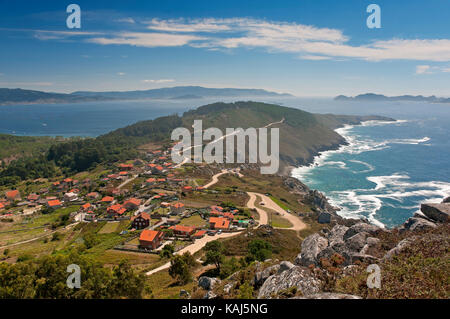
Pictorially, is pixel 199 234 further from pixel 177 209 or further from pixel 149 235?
pixel 177 209

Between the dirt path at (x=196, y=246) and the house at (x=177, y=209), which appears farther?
the house at (x=177, y=209)

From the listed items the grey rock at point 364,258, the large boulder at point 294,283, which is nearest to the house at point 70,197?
the large boulder at point 294,283

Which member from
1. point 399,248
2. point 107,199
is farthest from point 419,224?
point 107,199

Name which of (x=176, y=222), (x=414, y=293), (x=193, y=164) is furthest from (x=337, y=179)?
(x=414, y=293)

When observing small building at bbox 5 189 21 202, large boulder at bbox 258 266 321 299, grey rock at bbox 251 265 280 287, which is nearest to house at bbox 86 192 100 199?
small building at bbox 5 189 21 202

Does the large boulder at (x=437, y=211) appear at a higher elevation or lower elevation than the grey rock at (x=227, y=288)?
higher

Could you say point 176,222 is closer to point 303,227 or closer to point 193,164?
point 303,227

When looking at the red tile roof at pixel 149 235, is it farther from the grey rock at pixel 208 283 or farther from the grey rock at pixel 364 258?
the grey rock at pixel 364 258
